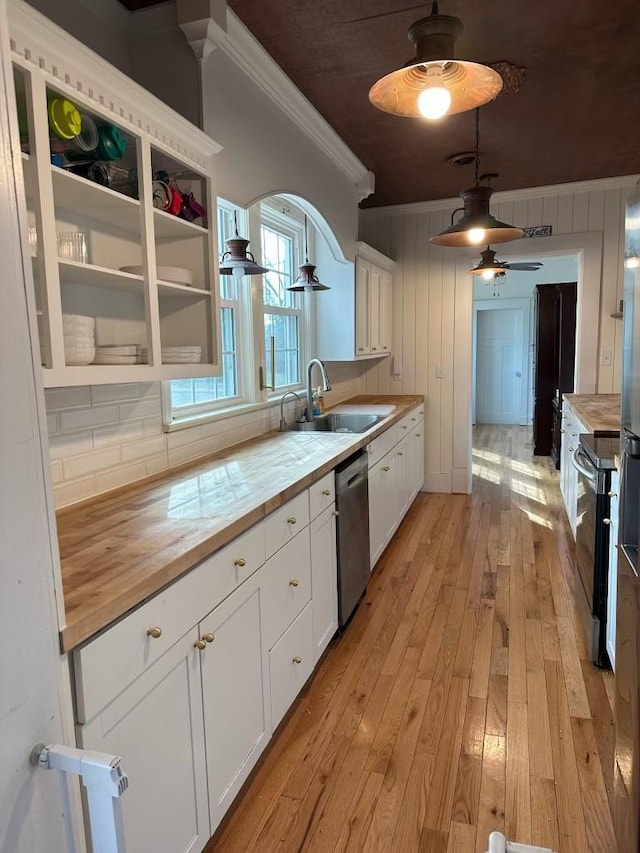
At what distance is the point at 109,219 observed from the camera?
1781mm

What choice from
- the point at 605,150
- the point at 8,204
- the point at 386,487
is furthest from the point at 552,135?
the point at 8,204

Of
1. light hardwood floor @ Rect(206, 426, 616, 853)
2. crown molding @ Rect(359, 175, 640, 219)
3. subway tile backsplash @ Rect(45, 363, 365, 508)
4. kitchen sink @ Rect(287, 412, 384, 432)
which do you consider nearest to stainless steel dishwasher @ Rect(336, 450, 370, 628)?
light hardwood floor @ Rect(206, 426, 616, 853)

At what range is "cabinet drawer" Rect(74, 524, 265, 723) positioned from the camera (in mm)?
1043

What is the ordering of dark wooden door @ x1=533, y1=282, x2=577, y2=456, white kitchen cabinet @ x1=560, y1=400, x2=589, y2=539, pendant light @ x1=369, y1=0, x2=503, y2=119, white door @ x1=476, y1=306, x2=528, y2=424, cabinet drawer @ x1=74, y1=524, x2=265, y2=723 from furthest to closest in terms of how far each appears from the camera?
white door @ x1=476, y1=306, x2=528, y2=424
dark wooden door @ x1=533, y1=282, x2=577, y2=456
white kitchen cabinet @ x1=560, y1=400, x2=589, y2=539
pendant light @ x1=369, y1=0, x2=503, y2=119
cabinet drawer @ x1=74, y1=524, x2=265, y2=723

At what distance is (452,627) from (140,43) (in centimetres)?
291

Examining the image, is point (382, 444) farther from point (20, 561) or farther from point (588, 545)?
point (20, 561)

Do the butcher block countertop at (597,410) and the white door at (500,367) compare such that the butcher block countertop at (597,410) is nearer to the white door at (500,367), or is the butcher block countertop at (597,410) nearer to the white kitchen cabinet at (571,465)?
the white kitchen cabinet at (571,465)

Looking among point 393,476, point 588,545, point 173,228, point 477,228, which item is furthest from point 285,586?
point 393,476

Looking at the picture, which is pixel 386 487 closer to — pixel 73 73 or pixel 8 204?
pixel 73 73

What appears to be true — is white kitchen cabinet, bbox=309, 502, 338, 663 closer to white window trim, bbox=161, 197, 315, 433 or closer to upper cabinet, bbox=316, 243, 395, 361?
white window trim, bbox=161, 197, 315, 433

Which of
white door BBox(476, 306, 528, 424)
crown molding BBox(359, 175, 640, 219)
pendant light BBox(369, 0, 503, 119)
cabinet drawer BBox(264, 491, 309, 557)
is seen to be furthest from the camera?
white door BBox(476, 306, 528, 424)

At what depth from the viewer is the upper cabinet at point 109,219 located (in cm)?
132

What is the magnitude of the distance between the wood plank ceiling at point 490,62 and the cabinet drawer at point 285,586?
2.05 m

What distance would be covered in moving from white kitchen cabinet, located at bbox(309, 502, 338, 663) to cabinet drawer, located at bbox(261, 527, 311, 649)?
78 millimetres
